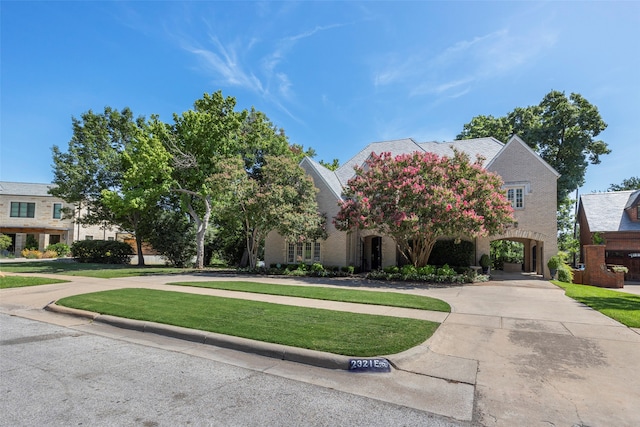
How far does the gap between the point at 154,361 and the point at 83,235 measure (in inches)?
1775

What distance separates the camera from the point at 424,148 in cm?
2666

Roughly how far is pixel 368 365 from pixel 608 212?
31.7 metres

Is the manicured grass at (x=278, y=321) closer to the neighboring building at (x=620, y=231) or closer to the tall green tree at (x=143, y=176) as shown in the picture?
the tall green tree at (x=143, y=176)

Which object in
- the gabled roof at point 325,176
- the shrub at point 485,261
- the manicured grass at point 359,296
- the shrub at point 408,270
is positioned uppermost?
the gabled roof at point 325,176

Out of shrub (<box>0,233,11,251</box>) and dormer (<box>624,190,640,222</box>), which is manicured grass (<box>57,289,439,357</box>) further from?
shrub (<box>0,233,11,251</box>)

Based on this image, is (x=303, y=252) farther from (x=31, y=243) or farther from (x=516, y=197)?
(x=31, y=243)

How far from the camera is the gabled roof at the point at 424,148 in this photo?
2509 cm

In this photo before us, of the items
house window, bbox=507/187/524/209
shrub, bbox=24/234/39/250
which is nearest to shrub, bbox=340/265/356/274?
house window, bbox=507/187/524/209

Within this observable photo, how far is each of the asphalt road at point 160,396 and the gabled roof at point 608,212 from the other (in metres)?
30.4

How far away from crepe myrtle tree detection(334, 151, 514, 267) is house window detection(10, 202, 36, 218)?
39835 millimetres

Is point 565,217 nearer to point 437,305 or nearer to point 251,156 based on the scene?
point 251,156

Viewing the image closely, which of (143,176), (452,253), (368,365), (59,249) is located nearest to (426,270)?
(452,253)

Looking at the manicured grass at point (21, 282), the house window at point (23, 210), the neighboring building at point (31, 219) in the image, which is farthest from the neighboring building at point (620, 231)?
the house window at point (23, 210)

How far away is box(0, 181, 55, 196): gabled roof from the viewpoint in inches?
1609
